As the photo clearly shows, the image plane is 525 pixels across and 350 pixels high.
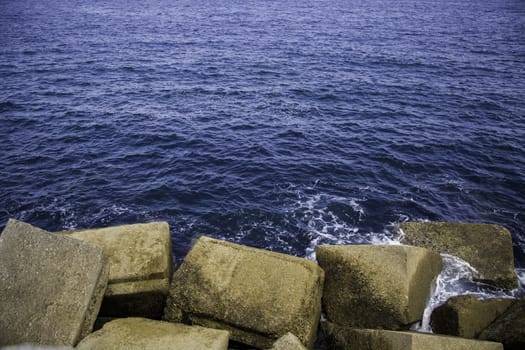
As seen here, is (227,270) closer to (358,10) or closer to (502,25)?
(502,25)

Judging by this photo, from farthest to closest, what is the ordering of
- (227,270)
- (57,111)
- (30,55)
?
(30,55) → (57,111) → (227,270)

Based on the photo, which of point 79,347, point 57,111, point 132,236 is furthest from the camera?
point 57,111

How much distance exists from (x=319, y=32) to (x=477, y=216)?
42.8 meters

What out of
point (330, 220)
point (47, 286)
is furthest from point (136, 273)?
point (330, 220)

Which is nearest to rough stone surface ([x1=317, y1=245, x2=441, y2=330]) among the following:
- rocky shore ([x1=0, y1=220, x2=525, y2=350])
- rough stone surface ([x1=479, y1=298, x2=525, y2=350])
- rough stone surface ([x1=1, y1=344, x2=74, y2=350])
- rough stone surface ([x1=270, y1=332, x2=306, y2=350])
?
rocky shore ([x1=0, y1=220, x2=525, y2=350])

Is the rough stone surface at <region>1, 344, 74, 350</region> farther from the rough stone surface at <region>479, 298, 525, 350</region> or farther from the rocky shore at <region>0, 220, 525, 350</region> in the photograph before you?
the rough stone surface at <region>479, 298, 525, 350</region>

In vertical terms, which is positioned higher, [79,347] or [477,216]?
[79,347]

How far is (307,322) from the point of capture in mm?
7375

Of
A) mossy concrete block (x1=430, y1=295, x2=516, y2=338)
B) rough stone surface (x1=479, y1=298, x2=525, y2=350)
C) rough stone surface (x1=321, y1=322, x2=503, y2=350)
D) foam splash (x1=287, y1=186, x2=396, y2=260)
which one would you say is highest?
rough stone surface (x1=321, y1=322, x2=503, y2=350)

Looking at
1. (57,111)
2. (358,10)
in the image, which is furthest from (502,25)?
(57,111)

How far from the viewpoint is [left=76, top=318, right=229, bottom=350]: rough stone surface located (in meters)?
6.39

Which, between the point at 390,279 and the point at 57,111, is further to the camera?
the point at 57,111

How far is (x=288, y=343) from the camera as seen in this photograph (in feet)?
21.5

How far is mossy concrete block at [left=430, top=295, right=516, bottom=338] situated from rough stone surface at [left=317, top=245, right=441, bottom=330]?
2.21 ft
